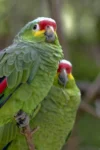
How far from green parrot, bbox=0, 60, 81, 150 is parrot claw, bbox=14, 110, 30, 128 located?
1.26ft

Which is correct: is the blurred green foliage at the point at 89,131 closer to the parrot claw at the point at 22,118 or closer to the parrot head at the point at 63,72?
the parrot head at the point at 63,72

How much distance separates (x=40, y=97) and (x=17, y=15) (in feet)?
3.99

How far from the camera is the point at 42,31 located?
2635 mm

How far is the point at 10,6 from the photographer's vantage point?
12.1ft

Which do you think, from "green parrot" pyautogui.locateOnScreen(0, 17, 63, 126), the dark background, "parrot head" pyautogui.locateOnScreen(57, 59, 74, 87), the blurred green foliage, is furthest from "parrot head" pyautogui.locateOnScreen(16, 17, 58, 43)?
the blurred green foliage

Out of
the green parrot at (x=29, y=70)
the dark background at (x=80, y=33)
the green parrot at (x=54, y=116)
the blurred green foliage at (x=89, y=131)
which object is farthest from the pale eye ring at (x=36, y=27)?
the blurred green foliage at (x=89, y=131)

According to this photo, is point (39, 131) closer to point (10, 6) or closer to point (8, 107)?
point (8, 107)

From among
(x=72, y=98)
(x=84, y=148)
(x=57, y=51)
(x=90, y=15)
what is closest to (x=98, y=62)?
(x=90, y=15)

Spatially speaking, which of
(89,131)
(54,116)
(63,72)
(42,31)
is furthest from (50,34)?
(89,131)

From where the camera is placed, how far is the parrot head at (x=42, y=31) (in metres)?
2.61

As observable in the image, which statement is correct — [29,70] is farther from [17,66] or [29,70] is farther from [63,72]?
[63,72]

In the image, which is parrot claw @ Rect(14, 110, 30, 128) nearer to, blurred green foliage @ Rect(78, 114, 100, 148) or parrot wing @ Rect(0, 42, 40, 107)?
parrot wing @ Rect(0, 42, 40, 107)

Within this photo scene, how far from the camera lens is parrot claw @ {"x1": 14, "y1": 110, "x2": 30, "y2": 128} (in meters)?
2.52

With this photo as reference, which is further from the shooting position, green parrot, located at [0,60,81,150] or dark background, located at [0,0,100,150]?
dark background, located at [0,0,100,150]
